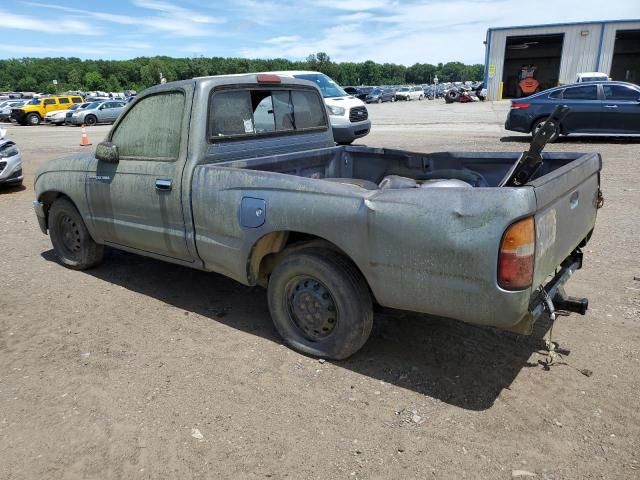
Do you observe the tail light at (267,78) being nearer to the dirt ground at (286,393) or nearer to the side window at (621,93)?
the dirt ground at (286,393)

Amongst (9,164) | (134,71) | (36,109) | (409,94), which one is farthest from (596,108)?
(134,71)

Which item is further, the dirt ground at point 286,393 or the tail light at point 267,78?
the tail light at point 267,78

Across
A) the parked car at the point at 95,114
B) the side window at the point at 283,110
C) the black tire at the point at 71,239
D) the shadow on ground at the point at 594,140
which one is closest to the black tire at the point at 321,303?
the side window at the point at 283,110

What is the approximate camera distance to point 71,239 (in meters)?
5.28

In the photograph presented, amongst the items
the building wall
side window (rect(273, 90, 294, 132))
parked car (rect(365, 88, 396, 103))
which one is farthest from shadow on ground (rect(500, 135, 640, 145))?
parked car (rect(365, 88, 396, 103))

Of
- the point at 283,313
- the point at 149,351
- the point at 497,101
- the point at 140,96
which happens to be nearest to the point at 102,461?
the point at 149,351

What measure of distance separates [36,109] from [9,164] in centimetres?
2815

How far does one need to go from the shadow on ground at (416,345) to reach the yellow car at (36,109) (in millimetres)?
34029

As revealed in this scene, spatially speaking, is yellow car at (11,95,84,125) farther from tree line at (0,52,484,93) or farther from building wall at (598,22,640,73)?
tree line at (0,52,484,93)

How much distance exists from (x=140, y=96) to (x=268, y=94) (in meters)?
1.07

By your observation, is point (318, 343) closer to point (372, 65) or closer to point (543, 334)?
point (543, 334)

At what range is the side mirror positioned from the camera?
4.33 m

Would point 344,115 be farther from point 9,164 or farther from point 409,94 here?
point 409,94

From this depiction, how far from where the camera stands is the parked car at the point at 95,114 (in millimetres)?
30203
